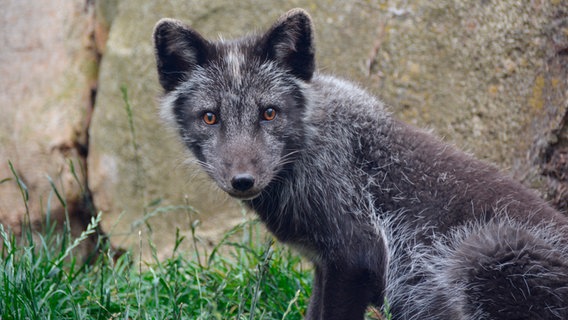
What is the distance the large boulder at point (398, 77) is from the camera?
18.2 ft

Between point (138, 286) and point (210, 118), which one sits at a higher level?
point (210, 118)

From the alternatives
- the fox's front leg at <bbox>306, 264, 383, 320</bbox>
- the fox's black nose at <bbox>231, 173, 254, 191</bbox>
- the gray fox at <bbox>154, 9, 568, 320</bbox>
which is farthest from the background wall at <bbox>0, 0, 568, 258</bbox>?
the fox's front leg at <bbox>306, 264, 383, 320</bbox>

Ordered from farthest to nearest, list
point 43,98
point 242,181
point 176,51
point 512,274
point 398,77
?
point 43,98 → point 398,77 → point 176,51 → point 242,181 → point 512,274

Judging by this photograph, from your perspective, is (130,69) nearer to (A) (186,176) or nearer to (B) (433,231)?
(A) (186,176)

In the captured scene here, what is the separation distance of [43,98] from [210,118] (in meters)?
3.33

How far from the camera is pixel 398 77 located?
6027mm

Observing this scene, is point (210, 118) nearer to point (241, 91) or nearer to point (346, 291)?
point (241, 91)

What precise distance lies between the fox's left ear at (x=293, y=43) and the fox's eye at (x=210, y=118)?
1.70ft

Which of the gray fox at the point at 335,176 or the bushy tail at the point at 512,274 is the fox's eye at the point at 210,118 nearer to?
the gray fox at the point at 335,176

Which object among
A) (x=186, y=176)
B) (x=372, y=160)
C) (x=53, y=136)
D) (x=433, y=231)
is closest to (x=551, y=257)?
(x=433, y=231)

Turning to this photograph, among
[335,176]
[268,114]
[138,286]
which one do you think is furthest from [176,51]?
[138,286]

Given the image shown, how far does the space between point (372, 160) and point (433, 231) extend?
591 mm

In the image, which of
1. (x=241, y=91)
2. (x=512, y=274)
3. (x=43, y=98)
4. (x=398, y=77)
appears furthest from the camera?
(x=43, y=98)

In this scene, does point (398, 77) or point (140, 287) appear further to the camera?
point (398, 77)
